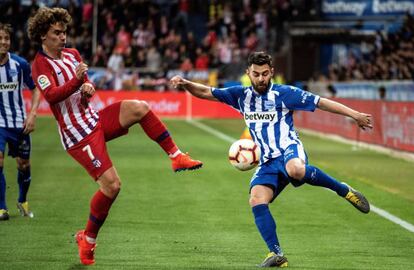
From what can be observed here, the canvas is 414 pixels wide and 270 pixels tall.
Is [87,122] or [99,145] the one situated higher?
[87,122]

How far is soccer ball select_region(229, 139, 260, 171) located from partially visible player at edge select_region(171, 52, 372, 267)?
124 mm

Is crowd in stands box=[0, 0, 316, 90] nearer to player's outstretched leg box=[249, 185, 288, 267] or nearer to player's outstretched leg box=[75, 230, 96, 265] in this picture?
player's outstretched leg box=[75, 230, 96, 265]

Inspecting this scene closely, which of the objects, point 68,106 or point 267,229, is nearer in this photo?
point 267,229

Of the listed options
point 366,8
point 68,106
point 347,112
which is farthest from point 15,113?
point 366,8

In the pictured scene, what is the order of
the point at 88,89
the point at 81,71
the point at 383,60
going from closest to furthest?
1. the point at 81,71
2. the point at 88,89
3. the point at 383,60

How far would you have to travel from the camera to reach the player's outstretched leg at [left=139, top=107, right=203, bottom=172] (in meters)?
8.73

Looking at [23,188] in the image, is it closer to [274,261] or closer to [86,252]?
[86,252]

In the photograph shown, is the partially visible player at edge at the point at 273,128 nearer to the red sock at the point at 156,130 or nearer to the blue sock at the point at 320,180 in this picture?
the blue sock at the point at 320,180

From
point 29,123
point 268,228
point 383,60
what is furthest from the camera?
point 383,60

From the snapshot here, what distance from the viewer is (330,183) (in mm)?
9086

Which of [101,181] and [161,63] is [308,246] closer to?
[101,181]

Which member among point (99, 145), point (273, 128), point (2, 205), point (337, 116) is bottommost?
point (337, 116)

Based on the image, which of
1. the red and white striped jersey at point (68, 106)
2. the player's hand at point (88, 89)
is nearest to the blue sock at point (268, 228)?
the red and white striped jersey at point (68, 106)

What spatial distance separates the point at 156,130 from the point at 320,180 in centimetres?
160
